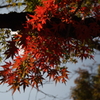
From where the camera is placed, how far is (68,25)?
2715mm

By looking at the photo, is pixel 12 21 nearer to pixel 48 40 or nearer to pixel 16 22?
pixel 16 22

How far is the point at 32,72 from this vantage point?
9.18ft

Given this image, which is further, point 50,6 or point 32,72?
point 32,72

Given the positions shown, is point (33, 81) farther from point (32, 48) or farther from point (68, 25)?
point (68, 25)

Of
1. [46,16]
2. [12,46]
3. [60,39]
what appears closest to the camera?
[12,46]

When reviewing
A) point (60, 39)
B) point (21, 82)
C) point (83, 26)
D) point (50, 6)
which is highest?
point (50, 6)

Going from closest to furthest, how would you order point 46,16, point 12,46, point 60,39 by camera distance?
point 12,46 → point 46,16 → point 60,39

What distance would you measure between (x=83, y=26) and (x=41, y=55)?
0.97 m

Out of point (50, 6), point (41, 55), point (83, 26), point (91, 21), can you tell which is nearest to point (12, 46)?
point (41, 55)

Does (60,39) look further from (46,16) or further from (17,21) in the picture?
(17,21)

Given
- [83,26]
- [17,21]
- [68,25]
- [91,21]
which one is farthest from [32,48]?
[91,21]

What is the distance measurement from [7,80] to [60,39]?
4.20 ft

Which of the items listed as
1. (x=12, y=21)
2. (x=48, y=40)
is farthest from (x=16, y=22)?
(x=48, y=40)

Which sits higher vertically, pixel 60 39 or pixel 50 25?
pixel 50 25
